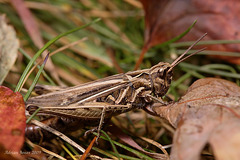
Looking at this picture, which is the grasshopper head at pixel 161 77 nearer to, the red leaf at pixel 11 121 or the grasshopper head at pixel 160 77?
the grasshopper head at pixel 160 77

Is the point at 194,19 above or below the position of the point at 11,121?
above

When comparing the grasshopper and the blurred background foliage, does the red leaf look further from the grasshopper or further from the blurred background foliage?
the blurred background foliage

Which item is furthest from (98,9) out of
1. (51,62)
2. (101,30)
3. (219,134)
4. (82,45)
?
(219,134)

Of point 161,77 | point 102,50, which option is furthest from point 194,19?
point 102,50

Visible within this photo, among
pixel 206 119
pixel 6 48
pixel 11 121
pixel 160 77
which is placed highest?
pixel 160 77

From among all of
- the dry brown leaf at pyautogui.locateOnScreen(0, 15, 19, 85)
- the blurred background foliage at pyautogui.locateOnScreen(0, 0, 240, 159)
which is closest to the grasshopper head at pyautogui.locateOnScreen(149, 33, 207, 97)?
the blurred background foliage at pyautogui.locateOnScreen(0, 0, 240, 159)

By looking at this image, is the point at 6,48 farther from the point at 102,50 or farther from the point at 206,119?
the point at 206,119

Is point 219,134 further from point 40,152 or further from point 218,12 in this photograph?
point 218,12
